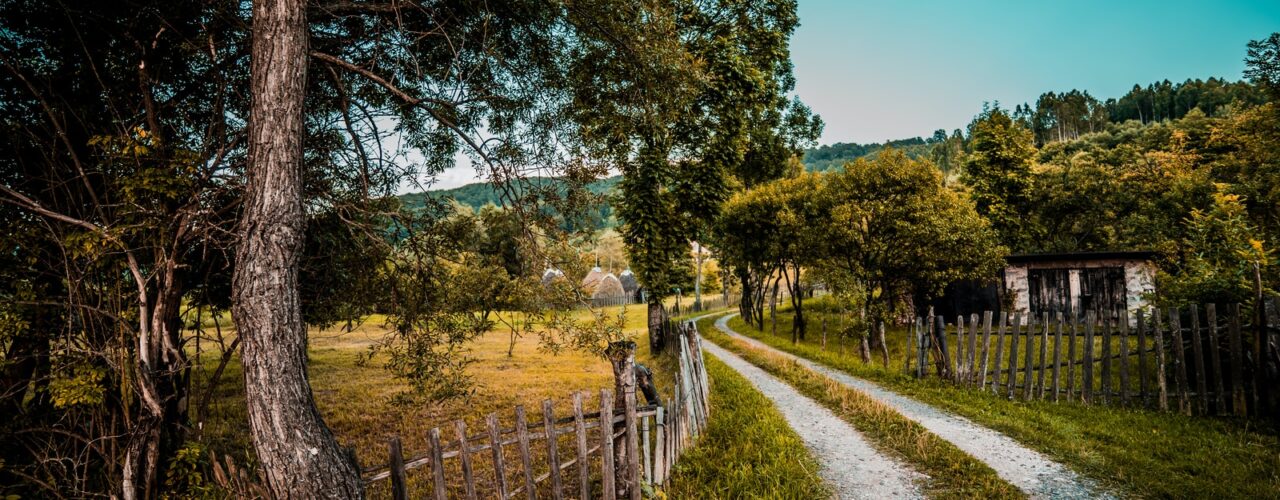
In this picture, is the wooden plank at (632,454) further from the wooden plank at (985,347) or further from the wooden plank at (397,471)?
the wooden plank at (985,347)

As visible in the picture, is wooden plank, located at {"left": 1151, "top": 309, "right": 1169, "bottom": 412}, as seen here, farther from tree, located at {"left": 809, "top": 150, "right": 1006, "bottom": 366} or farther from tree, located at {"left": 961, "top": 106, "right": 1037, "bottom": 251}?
tree, located at {"left": 961, "top": 106, "right": 1037, "bottom": 251}

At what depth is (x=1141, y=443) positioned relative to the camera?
676cm

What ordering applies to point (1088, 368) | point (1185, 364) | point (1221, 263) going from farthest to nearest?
point (1221, 263), point (1088, 368), point (1185, 364)

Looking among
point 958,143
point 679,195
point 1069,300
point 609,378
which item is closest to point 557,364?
point 609,378

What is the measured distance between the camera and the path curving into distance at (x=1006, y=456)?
18.5ft

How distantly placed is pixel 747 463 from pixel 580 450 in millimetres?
2630

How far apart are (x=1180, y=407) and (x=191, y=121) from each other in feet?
49.2

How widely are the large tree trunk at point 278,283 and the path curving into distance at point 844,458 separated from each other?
17.3 ft

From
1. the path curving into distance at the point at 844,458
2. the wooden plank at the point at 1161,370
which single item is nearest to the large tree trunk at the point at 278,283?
the path curving into distance at the point at 844,458

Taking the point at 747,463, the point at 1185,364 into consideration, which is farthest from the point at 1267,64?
the point at 747,463

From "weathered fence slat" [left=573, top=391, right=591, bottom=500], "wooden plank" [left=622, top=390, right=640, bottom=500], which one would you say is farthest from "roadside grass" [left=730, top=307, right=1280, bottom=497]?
"weathered fence slat" [left=573, top=391, right=591, bottom=500]

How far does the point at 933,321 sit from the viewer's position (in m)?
11.4

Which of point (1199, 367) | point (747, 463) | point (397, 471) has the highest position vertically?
point (397, 471)

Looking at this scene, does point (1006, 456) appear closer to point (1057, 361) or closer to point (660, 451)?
point (1057, 361)
